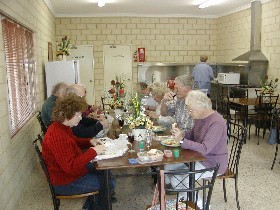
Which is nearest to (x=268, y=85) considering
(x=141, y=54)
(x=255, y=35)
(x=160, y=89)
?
(x=255, y=35)

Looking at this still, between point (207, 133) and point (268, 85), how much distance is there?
14.6ft

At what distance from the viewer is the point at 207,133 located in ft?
8.24

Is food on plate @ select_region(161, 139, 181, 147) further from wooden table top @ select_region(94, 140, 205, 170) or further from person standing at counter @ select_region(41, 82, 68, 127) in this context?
person standing at counter @ select_region(41, 82, 68, 127)

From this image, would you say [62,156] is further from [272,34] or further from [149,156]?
[272,34]

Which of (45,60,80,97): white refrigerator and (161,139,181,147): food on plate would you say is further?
(45,60,80,97): white refrigerator

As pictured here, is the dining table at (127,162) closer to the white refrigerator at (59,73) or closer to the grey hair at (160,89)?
the grey hair at (160,89)

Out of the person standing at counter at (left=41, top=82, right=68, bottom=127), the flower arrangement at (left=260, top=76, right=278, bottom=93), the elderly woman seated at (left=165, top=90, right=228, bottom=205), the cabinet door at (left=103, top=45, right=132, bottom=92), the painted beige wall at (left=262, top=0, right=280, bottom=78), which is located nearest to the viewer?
the elderly woman seated at (left=165, top=90, right=228, bottom=205)

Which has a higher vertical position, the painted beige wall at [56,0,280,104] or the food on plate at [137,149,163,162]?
the painted beige wall at [56,0,280,104]

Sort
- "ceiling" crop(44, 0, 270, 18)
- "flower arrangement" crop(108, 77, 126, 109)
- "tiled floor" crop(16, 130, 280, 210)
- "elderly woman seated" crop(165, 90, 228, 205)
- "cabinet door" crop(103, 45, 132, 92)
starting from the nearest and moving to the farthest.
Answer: "elderly woman seated" crop(165, 90, 228, 205), "tiled floor" crop(16, 130, 280, 210), "flower arrangement" crop(108, 77, 126, 109), "ceiling" crop(44, 0, 270, 18), "cabinet door" crop(103, 45, 132, 92)

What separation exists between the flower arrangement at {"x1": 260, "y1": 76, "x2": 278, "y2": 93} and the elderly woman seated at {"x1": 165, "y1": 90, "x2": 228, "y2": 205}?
11.9 feet

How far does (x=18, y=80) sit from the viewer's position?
398 cm

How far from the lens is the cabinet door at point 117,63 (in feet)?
29.8

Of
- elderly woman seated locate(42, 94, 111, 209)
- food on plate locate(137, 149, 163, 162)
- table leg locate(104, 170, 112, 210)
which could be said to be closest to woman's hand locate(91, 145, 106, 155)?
elderly woman seated locate(42, 94, 111, 209)

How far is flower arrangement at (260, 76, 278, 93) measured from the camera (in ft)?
19.2
